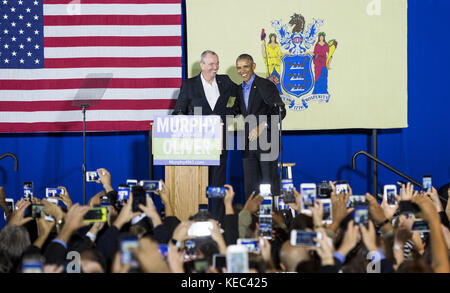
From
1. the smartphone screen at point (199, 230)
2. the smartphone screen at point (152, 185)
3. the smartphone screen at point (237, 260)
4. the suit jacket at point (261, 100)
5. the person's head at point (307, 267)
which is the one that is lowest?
the person's head at point (307, 267)

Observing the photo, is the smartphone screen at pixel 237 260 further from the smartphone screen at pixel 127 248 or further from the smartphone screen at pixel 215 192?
the smartphone screen at pixel 215 192

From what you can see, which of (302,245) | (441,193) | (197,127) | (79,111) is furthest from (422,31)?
(302,245)

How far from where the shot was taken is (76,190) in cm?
643

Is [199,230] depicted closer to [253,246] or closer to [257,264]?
[253,246]

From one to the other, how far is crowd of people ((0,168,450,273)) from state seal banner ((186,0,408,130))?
9.87 ft

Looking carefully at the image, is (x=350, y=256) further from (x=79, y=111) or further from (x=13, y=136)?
(x=13, y=136)

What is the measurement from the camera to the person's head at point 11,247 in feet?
7.68

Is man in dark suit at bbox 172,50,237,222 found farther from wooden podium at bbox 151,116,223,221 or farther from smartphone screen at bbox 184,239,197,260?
smartphone screen at bbox 184,239,197,260

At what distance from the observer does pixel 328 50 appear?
6293 millimetres

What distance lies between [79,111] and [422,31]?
4.10 metres

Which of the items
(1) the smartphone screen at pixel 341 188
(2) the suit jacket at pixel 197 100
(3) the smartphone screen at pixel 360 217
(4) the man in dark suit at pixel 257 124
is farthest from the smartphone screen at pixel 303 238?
(2) the suit jacket at pixel 197 100

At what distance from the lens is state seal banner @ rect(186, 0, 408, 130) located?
618 cm

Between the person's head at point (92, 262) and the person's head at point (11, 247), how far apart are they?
13.0 inches

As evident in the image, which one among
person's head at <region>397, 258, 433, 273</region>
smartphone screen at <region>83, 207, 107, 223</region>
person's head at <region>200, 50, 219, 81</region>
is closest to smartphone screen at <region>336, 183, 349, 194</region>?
person's head at <region>397, 258, 433, 273</region>
